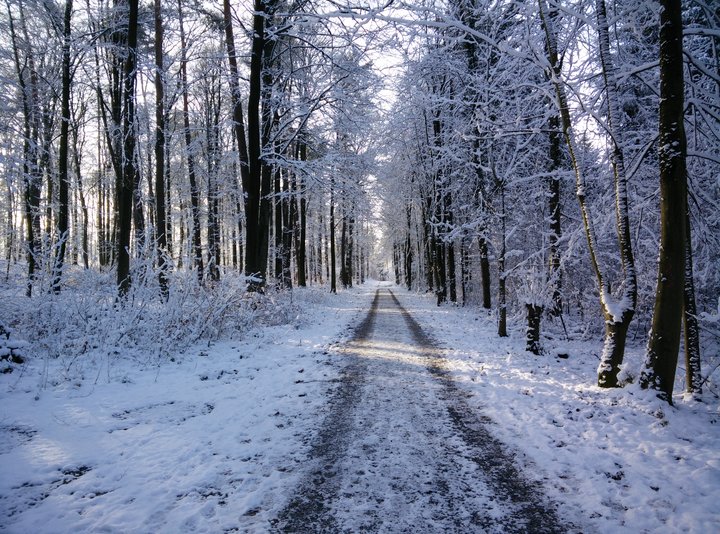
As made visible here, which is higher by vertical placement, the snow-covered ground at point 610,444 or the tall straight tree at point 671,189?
the tall straight tree at point 671,189

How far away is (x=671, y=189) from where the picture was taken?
4590mm

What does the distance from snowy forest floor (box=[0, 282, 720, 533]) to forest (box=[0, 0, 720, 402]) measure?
102 cm

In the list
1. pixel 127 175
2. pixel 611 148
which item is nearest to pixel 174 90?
pixel 127 175

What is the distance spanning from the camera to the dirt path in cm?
280

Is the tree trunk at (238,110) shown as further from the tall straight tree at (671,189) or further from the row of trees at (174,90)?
the tall straight tree at (671,189)

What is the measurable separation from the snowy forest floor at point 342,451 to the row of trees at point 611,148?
138cm

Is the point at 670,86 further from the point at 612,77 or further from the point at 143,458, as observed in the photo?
the point at 143,458

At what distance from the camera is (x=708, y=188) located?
27.6 ft

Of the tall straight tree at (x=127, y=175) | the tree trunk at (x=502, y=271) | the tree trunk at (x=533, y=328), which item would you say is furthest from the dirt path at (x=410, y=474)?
the tall straight tree at (x=127, y=175)

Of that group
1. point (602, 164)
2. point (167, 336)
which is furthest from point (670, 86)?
point (167, 336)

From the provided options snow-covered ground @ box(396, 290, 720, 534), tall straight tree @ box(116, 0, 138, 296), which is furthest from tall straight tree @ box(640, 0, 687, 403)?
tall straight tree @ box(116, 0, 138, 296)

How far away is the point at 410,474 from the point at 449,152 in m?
10.9

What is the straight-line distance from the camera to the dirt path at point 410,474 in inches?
110

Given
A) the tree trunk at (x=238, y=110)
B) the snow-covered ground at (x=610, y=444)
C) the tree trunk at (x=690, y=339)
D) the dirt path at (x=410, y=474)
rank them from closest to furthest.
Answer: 1. the dirt path at (x=410, y=474)
2. the snow-covered ground at (x=610, y=444)
3. the tree trunk at (x=690, y=339)
4. the tree trunk at (x=238, y=110)
